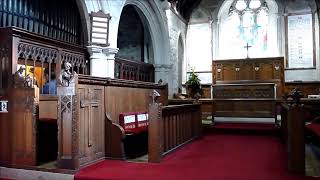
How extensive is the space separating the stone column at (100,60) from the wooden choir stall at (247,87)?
3.17 m

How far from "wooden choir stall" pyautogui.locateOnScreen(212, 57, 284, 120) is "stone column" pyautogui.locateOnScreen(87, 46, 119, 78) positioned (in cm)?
317

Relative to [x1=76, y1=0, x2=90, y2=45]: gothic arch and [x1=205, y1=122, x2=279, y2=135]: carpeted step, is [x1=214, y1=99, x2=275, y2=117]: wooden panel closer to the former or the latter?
[x1=205, y1=122, x2=279, y2=135]: carpeted step

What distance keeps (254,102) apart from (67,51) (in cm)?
472

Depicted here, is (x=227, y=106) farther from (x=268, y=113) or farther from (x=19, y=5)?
(x=19, y=5)

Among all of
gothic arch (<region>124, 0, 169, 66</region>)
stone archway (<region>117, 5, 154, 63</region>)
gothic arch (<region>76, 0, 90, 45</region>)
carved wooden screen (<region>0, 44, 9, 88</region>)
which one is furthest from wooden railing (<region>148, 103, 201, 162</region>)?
stone archway (<region>117, 5, 154, 63</region>)

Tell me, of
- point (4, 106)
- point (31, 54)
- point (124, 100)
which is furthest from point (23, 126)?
point (31, 54)

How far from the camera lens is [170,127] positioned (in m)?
4.80

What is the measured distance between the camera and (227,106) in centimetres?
820

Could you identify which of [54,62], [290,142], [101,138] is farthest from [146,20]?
[290,142]

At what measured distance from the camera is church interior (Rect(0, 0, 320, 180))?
363cm

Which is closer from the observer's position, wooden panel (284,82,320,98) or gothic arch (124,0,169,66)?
gothic arch (124,0,169,66)

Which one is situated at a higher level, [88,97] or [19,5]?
[19,5]

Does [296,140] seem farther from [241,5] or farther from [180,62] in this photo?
[241,5]

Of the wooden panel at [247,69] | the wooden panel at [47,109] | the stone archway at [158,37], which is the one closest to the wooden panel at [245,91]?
the stone archway at [158,37]
